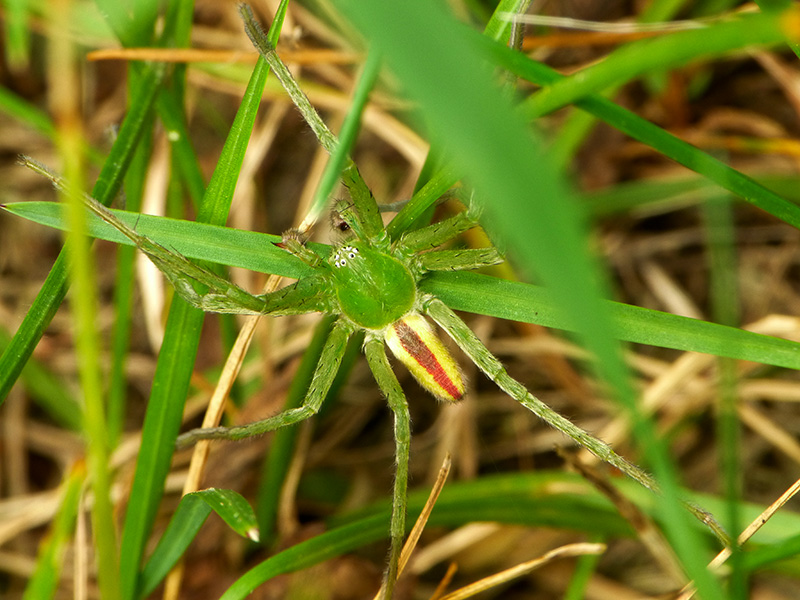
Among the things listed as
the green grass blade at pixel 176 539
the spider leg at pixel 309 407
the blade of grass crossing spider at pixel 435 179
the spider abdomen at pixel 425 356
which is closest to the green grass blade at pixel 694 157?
the blade of grass crossing spider at pixel 435 179

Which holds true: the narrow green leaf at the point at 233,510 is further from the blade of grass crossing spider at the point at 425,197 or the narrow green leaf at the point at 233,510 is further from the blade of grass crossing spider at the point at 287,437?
the blade of grass crossing spider at the point at 425,197

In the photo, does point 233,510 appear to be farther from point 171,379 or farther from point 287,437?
point 287,437

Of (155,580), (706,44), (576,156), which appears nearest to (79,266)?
(706,44)

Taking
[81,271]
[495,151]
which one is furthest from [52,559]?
[495,151]

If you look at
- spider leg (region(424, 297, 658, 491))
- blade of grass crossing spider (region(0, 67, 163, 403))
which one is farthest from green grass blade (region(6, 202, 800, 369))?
spider leg (region(424, 297, 658, 491))

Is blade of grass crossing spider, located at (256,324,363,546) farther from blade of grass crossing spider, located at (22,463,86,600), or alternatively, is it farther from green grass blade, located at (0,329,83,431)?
green grass blade, located at (0,329,83,431)

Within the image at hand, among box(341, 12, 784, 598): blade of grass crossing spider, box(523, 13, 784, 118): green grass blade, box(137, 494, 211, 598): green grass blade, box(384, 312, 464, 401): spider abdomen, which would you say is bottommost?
box(341, 12, 784, 598): blade of grass crossing spider

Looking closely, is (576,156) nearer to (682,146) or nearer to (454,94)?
(682,146)
